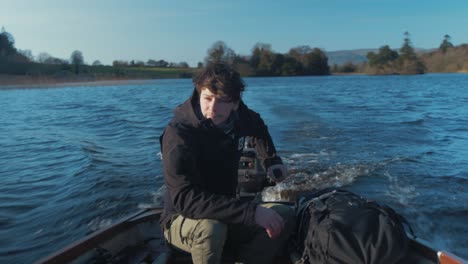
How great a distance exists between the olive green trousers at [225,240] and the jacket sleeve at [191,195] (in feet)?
0.29

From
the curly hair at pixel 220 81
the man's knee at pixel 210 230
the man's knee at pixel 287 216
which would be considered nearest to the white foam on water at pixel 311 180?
the man's knee at pixel 287 216

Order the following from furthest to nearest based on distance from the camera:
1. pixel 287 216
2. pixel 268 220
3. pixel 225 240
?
pixel 287 216, pixel 225 240, pixel 268 220

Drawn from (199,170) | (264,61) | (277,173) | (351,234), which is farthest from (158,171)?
(264,61)

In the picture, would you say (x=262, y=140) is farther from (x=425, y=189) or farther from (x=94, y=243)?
(x=425, y=189)

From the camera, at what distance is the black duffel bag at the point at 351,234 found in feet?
7.69

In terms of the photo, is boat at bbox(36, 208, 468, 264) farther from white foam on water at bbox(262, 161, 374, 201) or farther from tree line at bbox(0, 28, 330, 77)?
tree line at bbox(0, 28, 330, 77)

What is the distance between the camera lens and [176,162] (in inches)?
95.1

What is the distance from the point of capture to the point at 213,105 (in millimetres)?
2590

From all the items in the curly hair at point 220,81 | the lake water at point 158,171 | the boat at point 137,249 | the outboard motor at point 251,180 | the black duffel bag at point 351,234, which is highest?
the curly hair at point 220,81

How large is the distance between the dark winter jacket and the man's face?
0.05m

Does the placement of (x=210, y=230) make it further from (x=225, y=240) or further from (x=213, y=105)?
(x=213, y=105)

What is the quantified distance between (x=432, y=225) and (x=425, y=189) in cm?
143

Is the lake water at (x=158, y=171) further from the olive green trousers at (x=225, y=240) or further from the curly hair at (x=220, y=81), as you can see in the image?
the curly hair at (x=220, y=81)

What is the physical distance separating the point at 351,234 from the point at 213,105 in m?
1.19
